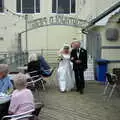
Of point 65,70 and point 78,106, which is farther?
point 65,70

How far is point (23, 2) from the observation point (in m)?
28.2

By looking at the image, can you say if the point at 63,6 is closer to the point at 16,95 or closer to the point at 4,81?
the point at 4,81

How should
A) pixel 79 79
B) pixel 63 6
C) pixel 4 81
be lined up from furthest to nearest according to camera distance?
pixel 63 6 < pixel 79 79 < pixel 4 81

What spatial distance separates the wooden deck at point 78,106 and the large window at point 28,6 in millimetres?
15564

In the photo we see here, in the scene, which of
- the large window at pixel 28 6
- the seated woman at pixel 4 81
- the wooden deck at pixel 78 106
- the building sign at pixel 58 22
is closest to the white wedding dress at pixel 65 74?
the wooden deck at pixel 78 106

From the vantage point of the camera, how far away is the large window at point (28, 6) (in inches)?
1104

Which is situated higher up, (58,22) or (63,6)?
(63,6)

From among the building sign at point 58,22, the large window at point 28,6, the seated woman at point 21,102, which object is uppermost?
the large window at point 28,6

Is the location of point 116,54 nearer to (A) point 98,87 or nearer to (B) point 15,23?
(A) point 98,87

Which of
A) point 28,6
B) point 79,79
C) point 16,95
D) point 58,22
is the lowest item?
point 79,79

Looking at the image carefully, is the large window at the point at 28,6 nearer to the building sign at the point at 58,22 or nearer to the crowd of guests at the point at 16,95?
the building sign at the point at 58,22

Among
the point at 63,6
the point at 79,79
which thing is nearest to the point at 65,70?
the point at 79,79

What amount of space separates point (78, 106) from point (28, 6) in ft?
63.1

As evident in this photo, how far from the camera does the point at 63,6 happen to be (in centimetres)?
2870
